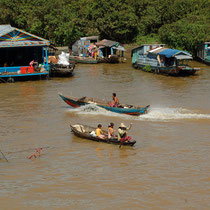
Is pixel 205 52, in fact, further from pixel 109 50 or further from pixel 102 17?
pixel 102 17

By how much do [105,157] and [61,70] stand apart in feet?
55.9

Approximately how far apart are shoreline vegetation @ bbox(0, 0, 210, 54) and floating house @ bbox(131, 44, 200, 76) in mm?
8245

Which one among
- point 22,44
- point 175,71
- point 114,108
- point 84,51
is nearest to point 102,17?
point 84,51

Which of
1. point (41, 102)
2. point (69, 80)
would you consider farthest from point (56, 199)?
point (69, 80)

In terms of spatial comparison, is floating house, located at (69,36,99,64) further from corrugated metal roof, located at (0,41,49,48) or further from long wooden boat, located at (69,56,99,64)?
corrugated metal roof, located at (0,41,49,48)

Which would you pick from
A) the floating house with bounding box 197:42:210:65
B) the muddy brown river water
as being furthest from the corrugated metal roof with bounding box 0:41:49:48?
the floating house with bounding box 197:42:210:65

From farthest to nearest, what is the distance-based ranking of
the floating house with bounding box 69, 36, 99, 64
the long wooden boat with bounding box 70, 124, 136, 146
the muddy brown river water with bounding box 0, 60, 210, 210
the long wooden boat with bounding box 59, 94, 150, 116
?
the floating house with bounding box 69, 36, 99, 64, the long wooden boat with bounding box 59, 94, 150, 116, the long wooden boat with bounding box 70, 124, 136, 146, the muddy brown river water with bounding box 0, 60, 210, 210

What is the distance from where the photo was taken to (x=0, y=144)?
14500 mm

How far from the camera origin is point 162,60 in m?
30.6

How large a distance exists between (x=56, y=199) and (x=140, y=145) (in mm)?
4816

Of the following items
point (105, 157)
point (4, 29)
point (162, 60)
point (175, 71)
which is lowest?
point (105, 157)

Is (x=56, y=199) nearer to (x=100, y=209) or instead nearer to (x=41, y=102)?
(x=100, y=209)

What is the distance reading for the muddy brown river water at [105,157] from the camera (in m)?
10.2

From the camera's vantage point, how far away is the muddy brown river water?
10211mm
